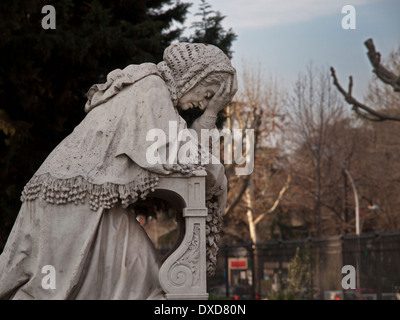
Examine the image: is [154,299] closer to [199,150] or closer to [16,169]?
[199,150]

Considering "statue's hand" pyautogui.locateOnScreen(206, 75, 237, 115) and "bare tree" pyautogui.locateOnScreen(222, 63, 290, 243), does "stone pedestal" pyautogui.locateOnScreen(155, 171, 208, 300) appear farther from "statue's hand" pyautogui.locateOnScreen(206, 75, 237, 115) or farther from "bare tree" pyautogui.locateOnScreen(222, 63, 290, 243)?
"bare tree" pyautogui.locateOnScreen(222, 63, 290, 243)

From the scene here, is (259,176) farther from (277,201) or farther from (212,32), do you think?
(212,32)

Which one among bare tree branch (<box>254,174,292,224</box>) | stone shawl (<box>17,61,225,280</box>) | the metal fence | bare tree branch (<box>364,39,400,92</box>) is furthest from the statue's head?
bare tree branch (<box>254,174,292,224</box>)

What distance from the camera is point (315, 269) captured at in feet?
58.2

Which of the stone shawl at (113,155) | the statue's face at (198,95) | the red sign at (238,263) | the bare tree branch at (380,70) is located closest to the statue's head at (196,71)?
the statue's face at (198,95)

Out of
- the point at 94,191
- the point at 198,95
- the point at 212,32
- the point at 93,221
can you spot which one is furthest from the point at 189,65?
the point at 212,32

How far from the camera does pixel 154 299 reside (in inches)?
162

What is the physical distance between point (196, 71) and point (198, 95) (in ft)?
0.62

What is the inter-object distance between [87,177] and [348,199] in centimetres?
3375

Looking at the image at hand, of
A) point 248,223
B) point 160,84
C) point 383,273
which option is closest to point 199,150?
point 160,84

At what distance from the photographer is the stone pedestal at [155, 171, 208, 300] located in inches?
163

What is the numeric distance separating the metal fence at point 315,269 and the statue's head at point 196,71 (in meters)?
8.50

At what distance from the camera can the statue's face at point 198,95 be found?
4852 mm

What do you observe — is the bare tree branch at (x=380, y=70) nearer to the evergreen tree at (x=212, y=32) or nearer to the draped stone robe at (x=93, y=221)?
the evergreen tree at (x=212, y=32)
